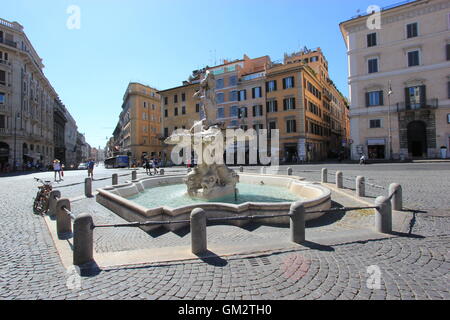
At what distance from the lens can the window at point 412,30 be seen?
A: 30.7 metres

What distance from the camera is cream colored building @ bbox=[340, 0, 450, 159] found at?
29578 millimetres

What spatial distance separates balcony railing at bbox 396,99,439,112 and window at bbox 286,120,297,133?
13.0 metres

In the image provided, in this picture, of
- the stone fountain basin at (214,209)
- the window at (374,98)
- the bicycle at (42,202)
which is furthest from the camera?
the window at (374,98)

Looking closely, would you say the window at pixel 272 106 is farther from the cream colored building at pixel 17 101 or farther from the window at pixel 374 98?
the cream colored building at pixel 17 101

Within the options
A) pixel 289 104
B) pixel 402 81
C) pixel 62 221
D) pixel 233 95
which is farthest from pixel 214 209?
pixel 233 95

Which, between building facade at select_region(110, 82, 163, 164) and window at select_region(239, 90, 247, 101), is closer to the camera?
window at select_region(239, 90, 247, 101)

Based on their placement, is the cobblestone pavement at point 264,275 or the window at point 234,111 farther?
the window at point 234,111

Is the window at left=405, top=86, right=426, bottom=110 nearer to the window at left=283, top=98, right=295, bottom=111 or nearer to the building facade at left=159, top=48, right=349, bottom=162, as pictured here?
the building facade at left=159, top=48, right=349, bottom=162

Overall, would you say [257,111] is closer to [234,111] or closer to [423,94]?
[234,111]

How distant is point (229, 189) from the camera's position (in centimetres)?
905

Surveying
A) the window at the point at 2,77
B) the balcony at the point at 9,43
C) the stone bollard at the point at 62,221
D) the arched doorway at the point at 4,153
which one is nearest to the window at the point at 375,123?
the stone bollard at the point at 62,221

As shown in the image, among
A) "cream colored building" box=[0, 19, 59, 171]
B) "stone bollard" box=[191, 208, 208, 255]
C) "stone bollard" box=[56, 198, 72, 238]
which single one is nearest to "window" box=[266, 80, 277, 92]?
"stone bollard" box=[56, 198, 72, 238]

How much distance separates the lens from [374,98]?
1300 inches
